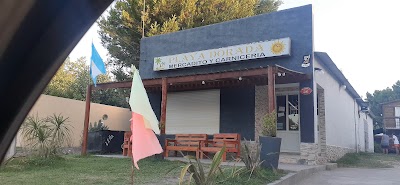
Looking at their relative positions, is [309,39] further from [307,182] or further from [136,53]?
[136,53]

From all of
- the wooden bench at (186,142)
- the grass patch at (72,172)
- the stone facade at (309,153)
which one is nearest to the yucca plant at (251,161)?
the grass patch at (72,172)

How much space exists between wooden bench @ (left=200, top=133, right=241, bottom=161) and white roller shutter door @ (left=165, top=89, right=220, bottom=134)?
5.24 feet

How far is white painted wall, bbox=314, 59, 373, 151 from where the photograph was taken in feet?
46.0

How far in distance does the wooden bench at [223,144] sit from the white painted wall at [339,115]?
3481 millimetres

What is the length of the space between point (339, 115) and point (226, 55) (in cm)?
643

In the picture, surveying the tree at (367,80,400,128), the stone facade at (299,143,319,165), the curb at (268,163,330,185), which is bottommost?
the curb at (268,163,330,185)

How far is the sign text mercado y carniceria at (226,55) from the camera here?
490 inches

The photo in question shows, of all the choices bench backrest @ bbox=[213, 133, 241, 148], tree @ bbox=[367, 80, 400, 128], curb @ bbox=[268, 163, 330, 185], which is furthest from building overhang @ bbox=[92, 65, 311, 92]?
tree @ bbox=[367, 80, 400, 128]

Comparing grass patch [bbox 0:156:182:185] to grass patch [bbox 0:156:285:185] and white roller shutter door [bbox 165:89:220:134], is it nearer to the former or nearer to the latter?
grass patch [bbox 0:156:285:185]

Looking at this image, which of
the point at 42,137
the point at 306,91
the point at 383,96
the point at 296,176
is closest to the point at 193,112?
the point at 306,91

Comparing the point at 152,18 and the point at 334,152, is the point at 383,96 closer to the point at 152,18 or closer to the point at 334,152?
the point at 152,18

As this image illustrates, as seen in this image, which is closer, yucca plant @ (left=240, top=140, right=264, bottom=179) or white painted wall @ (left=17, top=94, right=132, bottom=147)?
yucca plant @ (left=240, top=140, right=264, bottom=179)

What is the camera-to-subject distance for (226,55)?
1364 cm

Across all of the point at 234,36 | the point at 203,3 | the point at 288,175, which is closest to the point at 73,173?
the point at 288,175
